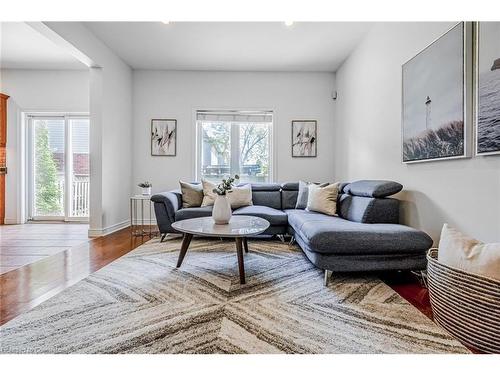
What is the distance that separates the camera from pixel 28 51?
4277mm

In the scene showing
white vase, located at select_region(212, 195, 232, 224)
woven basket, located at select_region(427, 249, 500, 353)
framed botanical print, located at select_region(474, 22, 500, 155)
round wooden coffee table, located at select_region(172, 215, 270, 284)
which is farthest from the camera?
white vase, located at select_region(212, 195, 232, 224)

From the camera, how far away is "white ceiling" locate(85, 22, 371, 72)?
3.41 metres

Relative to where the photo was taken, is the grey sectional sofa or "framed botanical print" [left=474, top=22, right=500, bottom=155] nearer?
"framed botanical print" [left=474, top=22, right=500, bottom=155]

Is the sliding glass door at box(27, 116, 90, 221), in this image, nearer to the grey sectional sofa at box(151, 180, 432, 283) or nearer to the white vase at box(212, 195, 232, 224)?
the white vase at box(212, 195, 232, 224)

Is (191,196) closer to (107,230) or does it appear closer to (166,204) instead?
(166,204)

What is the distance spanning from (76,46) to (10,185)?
132 inches

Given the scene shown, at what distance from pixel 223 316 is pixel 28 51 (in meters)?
5.14

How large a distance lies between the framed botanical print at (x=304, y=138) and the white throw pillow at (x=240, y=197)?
54.3 inches

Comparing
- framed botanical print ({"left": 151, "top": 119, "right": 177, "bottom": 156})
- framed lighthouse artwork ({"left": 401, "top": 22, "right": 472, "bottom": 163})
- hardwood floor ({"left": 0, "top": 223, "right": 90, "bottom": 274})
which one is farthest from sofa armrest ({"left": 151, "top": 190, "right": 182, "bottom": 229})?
framed lighthouse artwork ({"left": 401, "top": 22, "right": 472, "bottom": 163})

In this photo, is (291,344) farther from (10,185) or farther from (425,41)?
(10,185)

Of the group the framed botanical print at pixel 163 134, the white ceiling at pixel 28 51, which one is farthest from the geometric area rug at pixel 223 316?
the white ceiling at pixel 28 51

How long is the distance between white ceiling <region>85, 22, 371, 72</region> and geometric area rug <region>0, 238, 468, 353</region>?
115 inches

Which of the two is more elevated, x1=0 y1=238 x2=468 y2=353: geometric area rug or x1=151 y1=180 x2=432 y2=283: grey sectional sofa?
x1=151 y1=180 x2=432 y2=283: grey sectional sofa
